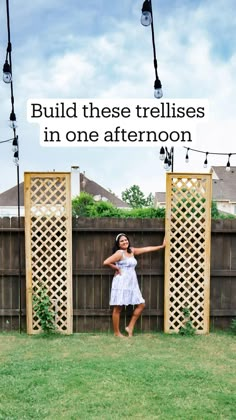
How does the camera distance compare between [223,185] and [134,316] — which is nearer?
[134,316]

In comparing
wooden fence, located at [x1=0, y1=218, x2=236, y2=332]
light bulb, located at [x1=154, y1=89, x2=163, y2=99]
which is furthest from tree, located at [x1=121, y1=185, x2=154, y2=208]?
light bulb, located at [x1=154, y1=89, x2=163, y2=99]

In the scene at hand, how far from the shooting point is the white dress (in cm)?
503

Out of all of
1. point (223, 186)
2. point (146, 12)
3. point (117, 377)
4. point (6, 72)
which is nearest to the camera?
point (146, 12)

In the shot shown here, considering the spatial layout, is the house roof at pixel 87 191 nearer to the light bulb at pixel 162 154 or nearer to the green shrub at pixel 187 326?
the light bulb at pixel 162 154

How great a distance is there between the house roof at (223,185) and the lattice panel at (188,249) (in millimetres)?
20005

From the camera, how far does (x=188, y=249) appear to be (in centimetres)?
522

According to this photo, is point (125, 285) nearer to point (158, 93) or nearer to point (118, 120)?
point (118, 120)

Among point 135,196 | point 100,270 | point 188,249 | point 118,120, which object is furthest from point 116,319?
point 135,196

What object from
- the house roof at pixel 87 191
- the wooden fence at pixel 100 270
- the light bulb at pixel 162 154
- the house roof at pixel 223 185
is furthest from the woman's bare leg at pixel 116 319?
the house roof at pixel 223 185

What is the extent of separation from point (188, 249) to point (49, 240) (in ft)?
5.59

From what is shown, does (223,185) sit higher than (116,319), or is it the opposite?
(223,185)

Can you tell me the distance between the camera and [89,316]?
17.7 ft

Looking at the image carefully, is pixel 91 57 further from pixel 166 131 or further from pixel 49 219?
pixel 49 219

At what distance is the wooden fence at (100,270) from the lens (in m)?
5.30
